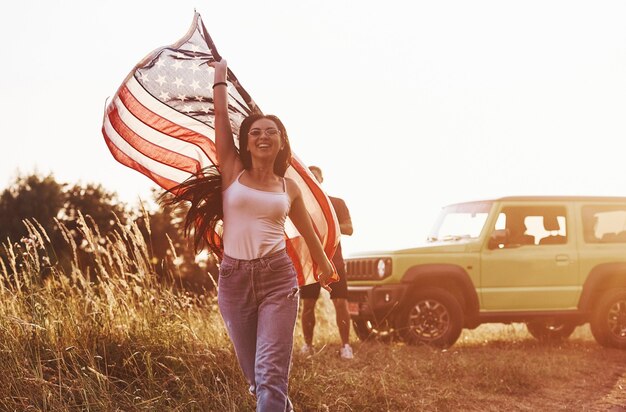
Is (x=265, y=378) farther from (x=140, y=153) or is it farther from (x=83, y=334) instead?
(x=83, y=334)

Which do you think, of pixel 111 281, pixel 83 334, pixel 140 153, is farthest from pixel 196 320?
pixel 140 153

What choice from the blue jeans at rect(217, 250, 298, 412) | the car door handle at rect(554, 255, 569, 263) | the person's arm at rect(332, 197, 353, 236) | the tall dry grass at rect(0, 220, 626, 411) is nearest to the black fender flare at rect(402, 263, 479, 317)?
the car door handle at rect(554, 255, 569, 263)

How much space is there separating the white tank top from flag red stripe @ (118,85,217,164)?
125 centimetres

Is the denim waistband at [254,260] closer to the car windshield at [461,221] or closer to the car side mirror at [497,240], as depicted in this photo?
the car side mirror at [497,240]

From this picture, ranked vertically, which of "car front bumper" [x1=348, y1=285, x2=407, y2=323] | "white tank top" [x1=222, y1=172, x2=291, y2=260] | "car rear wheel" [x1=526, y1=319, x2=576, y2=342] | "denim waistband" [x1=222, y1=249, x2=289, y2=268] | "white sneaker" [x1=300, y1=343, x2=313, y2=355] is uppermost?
"white tank top" [x1=222, y1=172, x2=291, y2=260]

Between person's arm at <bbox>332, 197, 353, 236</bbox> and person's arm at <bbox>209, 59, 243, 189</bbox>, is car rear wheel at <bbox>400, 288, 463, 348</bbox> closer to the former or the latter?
person's arm at <bbox>332, 197, 353, 236</bbox>

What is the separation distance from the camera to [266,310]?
14.5 ft

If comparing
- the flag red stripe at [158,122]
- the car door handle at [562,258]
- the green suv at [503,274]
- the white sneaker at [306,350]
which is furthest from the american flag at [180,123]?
the car door handle at [562,258]

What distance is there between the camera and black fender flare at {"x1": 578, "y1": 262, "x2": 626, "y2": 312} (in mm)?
11430

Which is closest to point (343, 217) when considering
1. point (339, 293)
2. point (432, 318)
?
point (339, 293)

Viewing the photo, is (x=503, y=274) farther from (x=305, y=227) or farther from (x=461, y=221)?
(x=305, y=227)

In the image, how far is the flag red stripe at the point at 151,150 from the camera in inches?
219

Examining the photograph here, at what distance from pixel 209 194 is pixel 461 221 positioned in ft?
24.1

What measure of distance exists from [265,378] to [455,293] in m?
7.11
